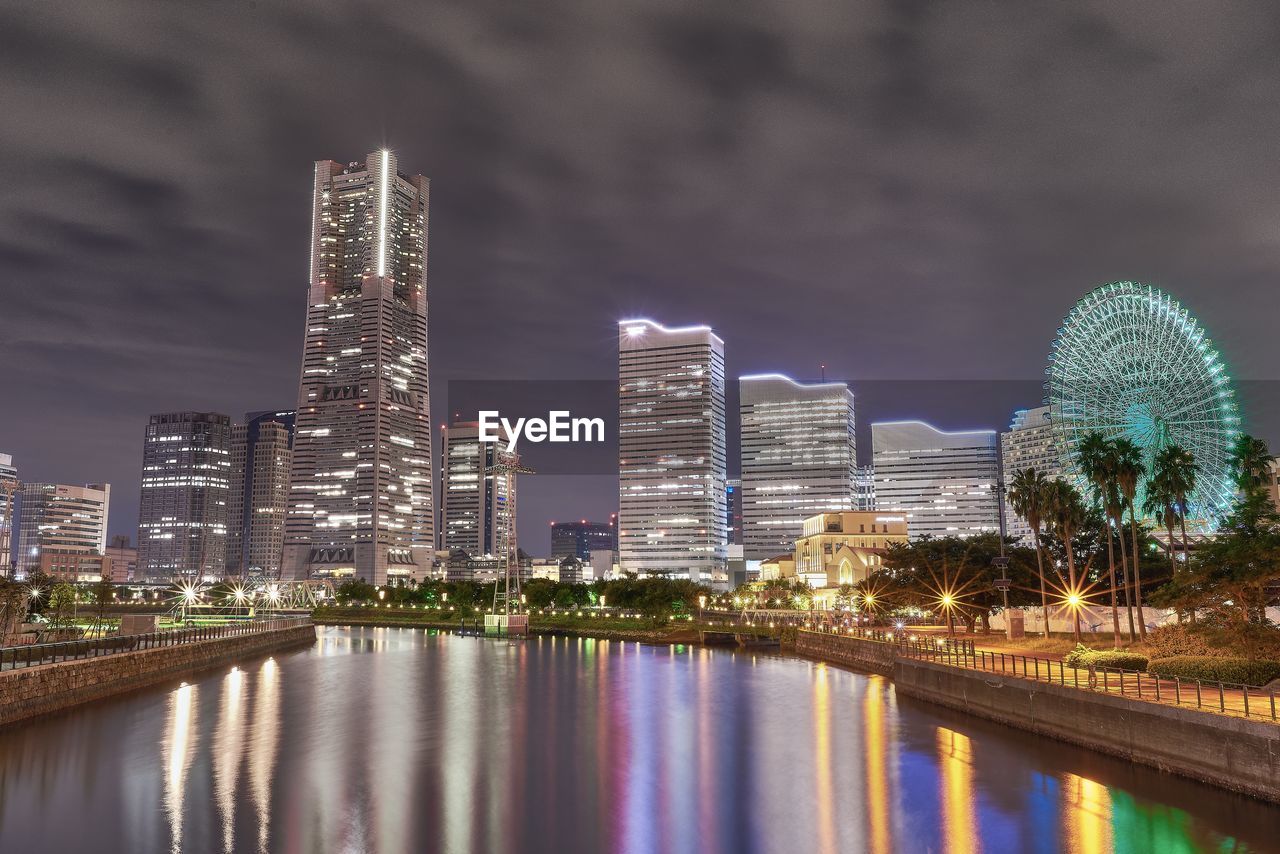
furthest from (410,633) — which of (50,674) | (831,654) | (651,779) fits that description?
(651,779)

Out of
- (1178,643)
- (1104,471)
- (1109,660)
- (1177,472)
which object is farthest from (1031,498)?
(1109,660)

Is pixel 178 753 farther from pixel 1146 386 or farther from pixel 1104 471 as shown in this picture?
pixel 1146 386

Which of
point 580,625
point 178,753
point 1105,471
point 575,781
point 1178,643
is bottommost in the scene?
point 580,625

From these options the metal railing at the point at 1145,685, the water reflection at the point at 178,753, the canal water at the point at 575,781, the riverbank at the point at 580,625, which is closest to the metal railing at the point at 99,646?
the canal water at the point at 575,781

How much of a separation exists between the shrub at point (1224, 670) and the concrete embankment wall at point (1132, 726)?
447 cm

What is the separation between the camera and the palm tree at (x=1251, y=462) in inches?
2901

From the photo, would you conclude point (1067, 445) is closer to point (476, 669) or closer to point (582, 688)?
point (582, 688)

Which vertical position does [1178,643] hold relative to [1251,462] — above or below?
below

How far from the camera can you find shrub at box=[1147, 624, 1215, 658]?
50062 millimetres

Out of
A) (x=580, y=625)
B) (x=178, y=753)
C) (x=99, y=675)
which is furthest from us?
(x=580, y=625)

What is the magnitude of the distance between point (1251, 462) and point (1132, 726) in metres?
48.2

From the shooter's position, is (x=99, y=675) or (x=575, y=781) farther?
(x=99, y=675)

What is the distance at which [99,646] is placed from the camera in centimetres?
6606

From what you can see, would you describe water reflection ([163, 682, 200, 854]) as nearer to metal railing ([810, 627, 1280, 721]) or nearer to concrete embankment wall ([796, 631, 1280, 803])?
concrete embankment wall ([796, 631, 1280, 803])
